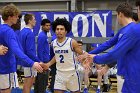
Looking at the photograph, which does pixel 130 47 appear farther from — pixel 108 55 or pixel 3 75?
pixel 3 75

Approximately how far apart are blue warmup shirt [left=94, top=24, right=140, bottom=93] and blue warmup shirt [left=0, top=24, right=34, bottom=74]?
1131 millimetres

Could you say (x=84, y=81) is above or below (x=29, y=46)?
below

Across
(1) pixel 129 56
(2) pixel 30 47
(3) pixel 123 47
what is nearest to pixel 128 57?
(1) pixel 129 56

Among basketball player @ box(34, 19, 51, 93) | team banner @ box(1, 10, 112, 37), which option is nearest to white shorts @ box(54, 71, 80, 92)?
basketball player @ box(34, 19, 51, 93)

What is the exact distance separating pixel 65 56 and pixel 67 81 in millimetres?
417

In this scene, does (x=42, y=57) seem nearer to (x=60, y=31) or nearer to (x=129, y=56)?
(x=60, y=31)

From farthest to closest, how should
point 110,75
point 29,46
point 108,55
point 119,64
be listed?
1. point 110,75
2. point 29,46
3. point 119,64
4. point 108,55

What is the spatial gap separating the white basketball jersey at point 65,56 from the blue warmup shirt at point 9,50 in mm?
1026

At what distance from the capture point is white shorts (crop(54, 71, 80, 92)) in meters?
5.25

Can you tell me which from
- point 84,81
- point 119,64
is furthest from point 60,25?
point 84,81

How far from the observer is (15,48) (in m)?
3.95

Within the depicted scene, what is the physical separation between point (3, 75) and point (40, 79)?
2.41 metres

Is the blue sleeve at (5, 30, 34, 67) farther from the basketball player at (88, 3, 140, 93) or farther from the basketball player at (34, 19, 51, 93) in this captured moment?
the basketball player at (34, 19, 51, 93)

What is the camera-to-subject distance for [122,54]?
309 centimetres
